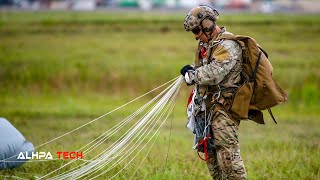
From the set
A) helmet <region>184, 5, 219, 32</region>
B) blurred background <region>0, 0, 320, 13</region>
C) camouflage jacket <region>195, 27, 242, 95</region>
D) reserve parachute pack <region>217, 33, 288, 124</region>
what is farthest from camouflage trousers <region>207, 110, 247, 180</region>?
blurred background <region>0, 0, 320, 13</region>

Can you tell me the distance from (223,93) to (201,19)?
766 mm

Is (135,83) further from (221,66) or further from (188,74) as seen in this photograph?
Answer: (221,66)

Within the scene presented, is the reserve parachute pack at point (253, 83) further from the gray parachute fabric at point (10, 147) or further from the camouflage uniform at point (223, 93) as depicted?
the gray parachute fabric at point (10, 147)

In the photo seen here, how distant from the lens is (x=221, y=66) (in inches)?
243

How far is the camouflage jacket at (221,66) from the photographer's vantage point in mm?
6180

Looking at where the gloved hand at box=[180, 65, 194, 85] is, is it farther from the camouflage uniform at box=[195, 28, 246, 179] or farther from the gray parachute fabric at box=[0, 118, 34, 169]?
the gray parachute fabric at box=[0, 118, 34, 169]

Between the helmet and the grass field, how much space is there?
4.44 feet

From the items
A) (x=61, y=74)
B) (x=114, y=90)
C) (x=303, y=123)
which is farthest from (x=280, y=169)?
(x=61, y=74)

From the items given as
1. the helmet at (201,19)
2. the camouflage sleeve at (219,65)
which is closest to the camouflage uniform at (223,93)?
the camouflage sleeve at (219,65)

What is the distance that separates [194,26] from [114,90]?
12577 millimetres

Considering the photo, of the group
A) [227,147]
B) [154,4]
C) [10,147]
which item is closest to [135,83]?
[10,147]

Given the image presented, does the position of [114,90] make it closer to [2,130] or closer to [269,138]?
[269,138]

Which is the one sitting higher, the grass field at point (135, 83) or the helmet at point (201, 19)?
the helmet at point (201, 19)

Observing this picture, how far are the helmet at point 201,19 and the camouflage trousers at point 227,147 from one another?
0.86 metres
